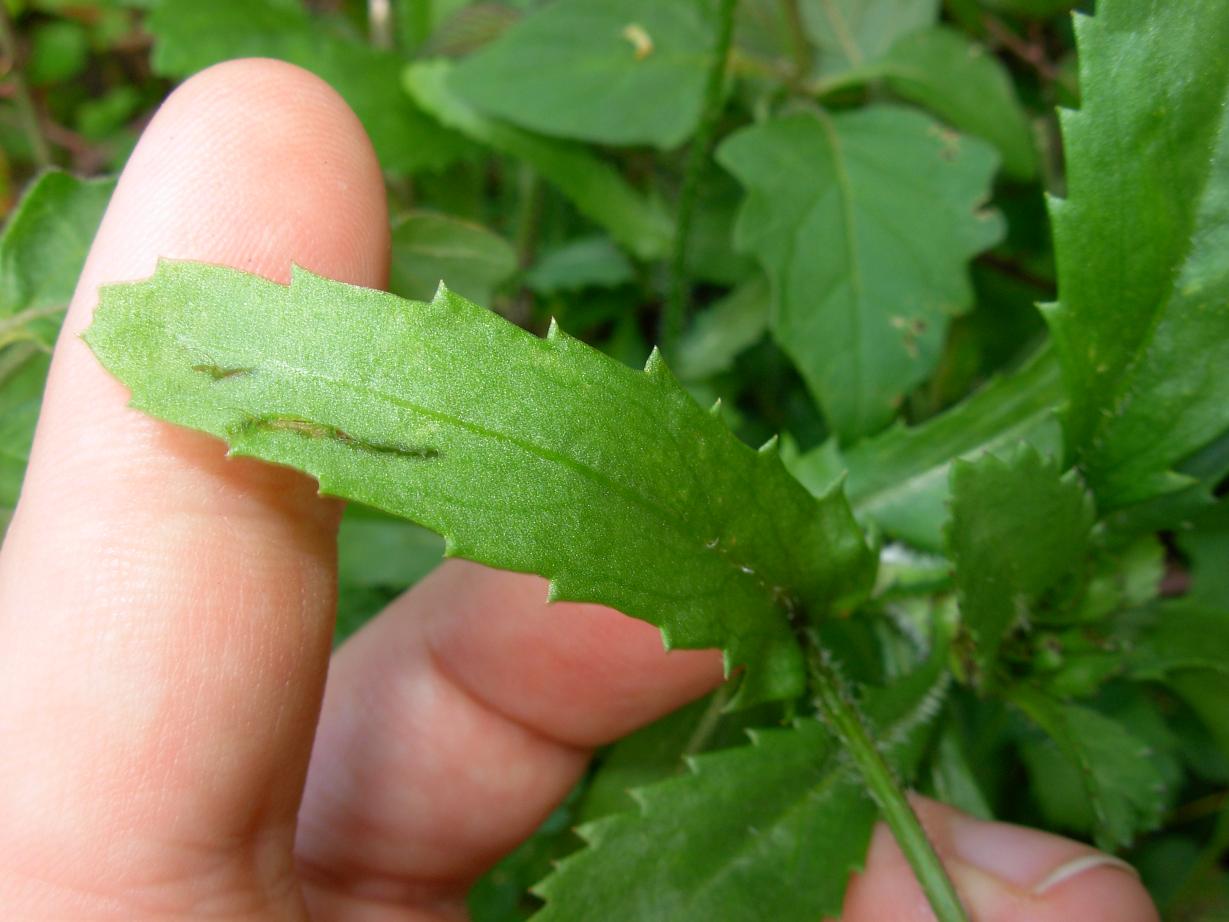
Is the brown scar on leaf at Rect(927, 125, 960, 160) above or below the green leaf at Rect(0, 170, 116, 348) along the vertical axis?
above

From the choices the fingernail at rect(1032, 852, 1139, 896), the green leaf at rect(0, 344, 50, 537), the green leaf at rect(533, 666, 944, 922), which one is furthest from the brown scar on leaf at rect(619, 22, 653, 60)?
the fingernail at rect(1032, 852, 1139, 896)

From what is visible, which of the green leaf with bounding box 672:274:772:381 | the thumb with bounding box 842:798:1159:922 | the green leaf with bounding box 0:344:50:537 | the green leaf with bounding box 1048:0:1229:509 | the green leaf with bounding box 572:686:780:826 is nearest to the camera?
the green leaf with bounding box 1048:0:1229:509

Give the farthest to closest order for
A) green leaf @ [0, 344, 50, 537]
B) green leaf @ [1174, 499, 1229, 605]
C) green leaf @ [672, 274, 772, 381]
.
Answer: green leaf @ [672, 274, 772, 381] < green leaf @ [1174, 499, 1229, 605] < green leaf @ [0, 344, 50, 537]

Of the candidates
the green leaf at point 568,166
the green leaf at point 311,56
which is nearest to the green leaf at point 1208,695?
the green leaf at point 568,166

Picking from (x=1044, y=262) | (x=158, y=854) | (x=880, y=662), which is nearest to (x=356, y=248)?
(x=158, y=854)

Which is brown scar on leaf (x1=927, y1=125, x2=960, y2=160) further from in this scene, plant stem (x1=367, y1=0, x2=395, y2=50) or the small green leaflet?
the small green leaflet

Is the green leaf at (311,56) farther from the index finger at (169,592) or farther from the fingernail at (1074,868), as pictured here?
the fingernail at (1074,868)
